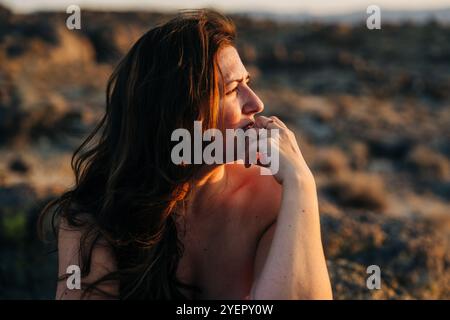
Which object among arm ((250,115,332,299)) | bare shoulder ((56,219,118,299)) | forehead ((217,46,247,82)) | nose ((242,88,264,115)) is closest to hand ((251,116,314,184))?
arm ((250,115,332,299))

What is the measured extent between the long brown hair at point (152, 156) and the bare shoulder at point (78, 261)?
2 cm

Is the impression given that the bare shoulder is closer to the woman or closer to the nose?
the woman

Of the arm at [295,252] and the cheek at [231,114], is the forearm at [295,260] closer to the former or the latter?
the arm at [295,252]

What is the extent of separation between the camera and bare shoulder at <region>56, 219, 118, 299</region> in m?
2.19

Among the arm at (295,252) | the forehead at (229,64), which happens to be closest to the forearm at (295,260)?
the arm at (295,252)

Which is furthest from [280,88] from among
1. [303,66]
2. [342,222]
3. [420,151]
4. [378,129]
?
[342,222]

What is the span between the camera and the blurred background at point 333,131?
4.35m

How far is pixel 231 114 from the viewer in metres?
2.35

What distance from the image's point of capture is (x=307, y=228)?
86.9 inches

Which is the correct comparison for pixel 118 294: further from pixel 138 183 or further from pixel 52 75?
pixel 52 75

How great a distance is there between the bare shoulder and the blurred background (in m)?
0.72

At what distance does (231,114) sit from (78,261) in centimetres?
76
